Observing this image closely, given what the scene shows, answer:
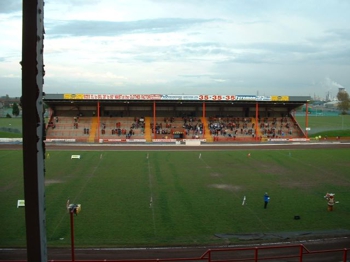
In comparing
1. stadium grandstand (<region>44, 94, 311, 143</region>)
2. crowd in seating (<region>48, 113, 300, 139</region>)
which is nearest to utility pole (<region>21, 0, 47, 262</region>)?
stadium grandstand (<region>44, 94, 311, 143</region>)

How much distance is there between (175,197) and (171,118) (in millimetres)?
42003

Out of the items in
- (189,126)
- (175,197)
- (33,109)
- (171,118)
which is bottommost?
(175,197)

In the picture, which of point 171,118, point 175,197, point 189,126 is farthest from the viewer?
point 171,118

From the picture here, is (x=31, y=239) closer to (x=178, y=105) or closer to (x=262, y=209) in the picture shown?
(x=262, y=209)

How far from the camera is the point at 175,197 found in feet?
77.6

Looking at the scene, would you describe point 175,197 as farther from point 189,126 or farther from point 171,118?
point 171,118

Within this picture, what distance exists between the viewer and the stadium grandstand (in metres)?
59.2

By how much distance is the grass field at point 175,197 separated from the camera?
17219mm

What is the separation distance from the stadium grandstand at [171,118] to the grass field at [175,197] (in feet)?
61.3

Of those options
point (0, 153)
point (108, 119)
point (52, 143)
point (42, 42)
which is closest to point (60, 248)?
point (42, 42)

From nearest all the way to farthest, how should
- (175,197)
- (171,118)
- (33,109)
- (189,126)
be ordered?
(33,109)
(175,197)
(189,126)
(171,118)

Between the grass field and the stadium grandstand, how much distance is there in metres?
18.7

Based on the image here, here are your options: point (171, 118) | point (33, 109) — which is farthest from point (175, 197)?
point (171, 118)

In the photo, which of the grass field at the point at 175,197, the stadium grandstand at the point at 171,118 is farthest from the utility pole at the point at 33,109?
the stadium grandstand at the point at 171,118
